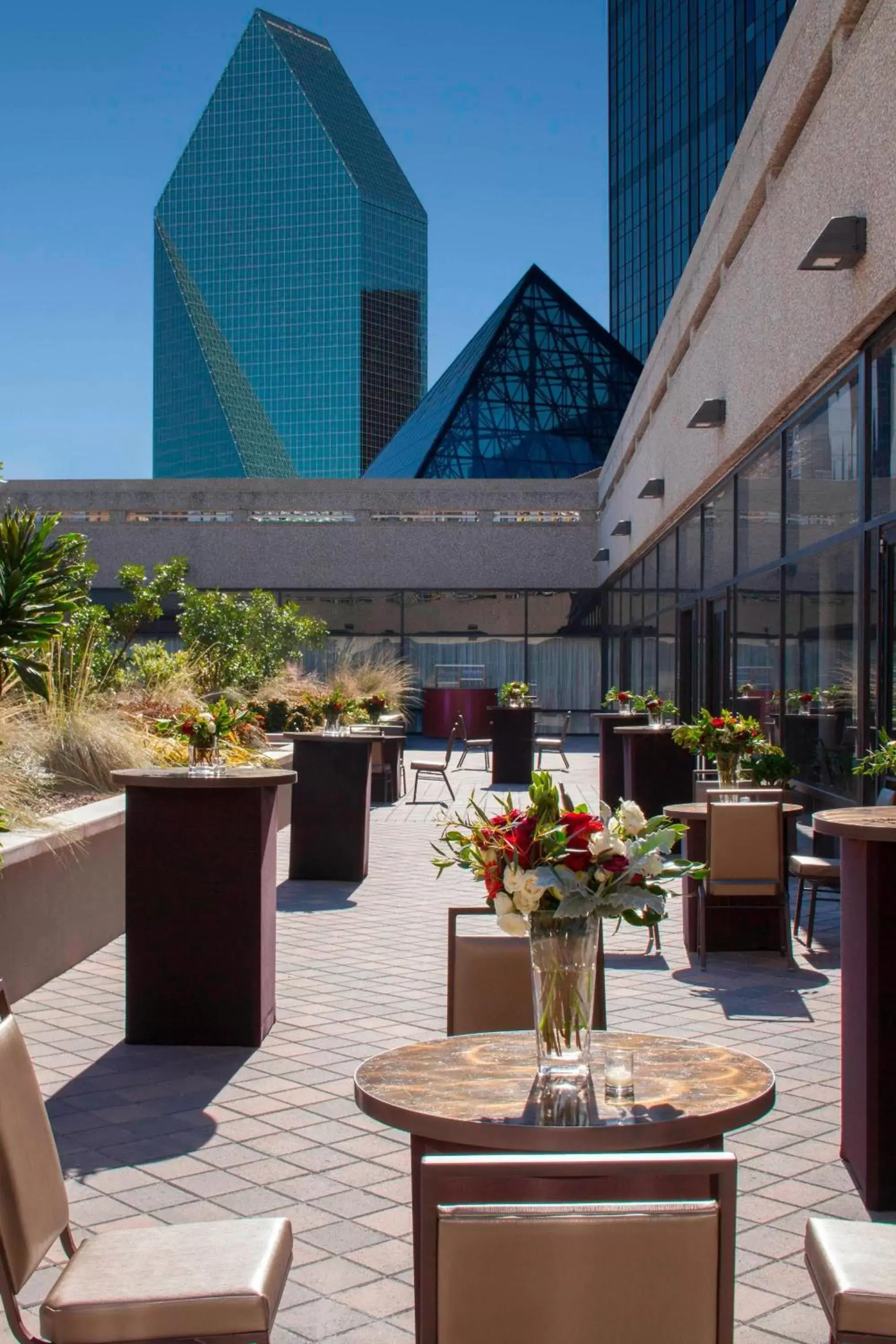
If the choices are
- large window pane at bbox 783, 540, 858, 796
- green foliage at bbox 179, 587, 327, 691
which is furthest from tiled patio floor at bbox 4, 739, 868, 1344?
green foliage at bbox 179, 587, 327, 691

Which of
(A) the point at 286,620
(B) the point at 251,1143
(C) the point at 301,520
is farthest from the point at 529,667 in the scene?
(B) the point at 251,1143

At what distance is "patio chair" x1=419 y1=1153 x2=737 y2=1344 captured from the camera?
1645 mm

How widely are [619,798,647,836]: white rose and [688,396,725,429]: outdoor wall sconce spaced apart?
386 inches

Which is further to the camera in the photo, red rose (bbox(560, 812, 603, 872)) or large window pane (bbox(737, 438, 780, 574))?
large window pane (bbox(737, 438, 780, 574))

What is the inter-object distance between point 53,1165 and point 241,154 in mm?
137875

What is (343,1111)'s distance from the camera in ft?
14.9

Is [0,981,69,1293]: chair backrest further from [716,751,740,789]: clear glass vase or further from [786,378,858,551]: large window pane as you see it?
[786,378,858,551]: large window pane

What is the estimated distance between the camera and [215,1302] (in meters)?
2.18

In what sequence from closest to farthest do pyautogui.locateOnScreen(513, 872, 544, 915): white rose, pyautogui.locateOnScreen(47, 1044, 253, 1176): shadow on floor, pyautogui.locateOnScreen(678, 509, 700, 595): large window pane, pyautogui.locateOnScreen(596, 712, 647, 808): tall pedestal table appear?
pyautogui.locateOnScreen(513, 872, 544, 915): white rose, pyautogui.locateOnScreen(47, 1044, 253, 1176): shadow on floor, pyautogui.locateOnScreen(596, 712, 647, 808): tall pedestal table, pyautogui.locateOnScreen(678, 509, 700, 595): large window pane

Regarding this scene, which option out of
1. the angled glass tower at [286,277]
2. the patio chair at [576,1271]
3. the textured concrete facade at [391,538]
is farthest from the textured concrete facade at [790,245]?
the angled glass tower at [286,277]

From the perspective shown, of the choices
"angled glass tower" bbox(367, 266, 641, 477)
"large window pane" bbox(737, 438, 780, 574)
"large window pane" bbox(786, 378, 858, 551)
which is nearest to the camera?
"large window pane" bbox(786, 378, 858, 551)

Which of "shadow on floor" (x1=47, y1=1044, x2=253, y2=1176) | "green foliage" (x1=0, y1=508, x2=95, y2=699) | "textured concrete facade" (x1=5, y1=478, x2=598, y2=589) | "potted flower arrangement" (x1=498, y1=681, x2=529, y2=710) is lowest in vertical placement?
"shadow on floor" (x1=47, y1=1044, x2=253, y2=1176)

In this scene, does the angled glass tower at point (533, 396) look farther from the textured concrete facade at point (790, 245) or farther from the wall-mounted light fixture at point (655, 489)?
the textured concrete facade at point (790, 245)

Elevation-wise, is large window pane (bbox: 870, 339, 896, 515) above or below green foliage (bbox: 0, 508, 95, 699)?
above
